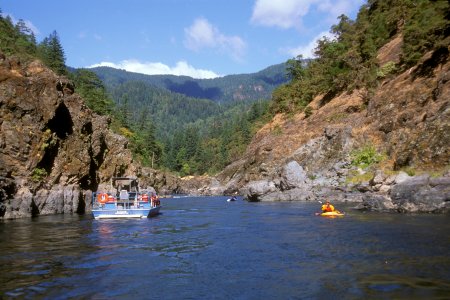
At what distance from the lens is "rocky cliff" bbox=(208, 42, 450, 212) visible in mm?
32656

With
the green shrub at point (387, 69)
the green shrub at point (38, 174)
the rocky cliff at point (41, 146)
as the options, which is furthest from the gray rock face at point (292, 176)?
the green shrub at point (38, 174)

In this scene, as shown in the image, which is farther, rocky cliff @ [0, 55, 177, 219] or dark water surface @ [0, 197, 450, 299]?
rocky cliff @ [0, 55, 177, 219]

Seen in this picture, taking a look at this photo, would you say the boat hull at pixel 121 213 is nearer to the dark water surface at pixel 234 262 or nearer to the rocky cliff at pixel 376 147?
the dark water surface at pixel 234 262

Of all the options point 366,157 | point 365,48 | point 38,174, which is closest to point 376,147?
point 366,157

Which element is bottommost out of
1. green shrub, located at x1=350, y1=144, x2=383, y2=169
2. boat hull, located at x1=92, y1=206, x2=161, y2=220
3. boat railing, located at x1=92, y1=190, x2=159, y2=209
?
boat hull, located at x1=92, y1=206, x2=161, y2=220

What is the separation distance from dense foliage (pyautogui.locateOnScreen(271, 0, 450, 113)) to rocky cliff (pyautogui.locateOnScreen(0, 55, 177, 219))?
37410mm

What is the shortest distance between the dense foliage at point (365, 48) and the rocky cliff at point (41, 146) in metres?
37.4

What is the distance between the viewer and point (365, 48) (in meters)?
66.9

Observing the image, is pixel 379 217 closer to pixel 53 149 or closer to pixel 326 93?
pixel 53 149


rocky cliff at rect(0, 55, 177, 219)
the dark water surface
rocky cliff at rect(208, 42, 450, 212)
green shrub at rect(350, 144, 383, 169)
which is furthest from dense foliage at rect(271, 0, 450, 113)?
rocky cliff at rect(0, 55, 177, 219)

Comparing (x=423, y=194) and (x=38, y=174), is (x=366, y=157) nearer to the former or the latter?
(x=423, y=194)

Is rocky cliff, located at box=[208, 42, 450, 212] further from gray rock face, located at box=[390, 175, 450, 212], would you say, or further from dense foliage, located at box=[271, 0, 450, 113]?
dense foliage, located at box=[271, 0, 450, 113]

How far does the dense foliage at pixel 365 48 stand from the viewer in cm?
4916

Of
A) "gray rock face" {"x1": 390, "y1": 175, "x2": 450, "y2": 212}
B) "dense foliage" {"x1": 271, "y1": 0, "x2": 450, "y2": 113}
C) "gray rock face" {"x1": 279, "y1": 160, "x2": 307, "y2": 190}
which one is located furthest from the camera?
"gray rock face" {"x1": 279, "y1": 160, "x2": 307, "y2": 190}
